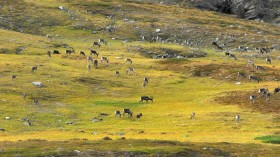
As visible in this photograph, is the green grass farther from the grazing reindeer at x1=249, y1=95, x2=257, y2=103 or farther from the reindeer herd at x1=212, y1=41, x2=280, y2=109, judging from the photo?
the reindeer herd at x1=212, y1=41, x2=280, y2=109

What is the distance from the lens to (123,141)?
133 feet

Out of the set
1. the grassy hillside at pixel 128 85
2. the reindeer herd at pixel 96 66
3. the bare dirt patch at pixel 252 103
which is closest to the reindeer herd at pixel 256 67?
the bare dirt patch at pixel 252 103

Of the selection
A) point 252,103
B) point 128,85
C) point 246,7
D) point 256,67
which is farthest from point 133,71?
point 246,7

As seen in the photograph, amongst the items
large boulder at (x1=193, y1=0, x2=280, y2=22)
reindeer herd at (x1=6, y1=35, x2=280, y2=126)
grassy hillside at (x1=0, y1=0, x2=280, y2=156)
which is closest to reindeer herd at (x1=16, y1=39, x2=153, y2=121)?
reindeer herd at (x1=6, y1=35, x2=280, y2=126)

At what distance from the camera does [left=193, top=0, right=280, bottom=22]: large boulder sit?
186875 mm

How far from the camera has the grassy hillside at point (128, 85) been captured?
44.7 m

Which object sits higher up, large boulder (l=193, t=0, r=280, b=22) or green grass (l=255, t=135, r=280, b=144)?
large boulder (l=193, t=0, r=280, b=22)

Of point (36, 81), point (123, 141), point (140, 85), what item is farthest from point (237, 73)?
point (123, 141)

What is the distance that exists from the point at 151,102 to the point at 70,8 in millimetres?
83749

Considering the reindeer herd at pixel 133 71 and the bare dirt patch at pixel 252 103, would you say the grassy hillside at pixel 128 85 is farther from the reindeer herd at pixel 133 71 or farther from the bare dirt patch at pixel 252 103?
the reindeer herd at pixel 133 71

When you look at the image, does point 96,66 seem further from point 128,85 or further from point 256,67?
point 256,67

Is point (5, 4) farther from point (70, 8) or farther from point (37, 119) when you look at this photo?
point (37, 119)

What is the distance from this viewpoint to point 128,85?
276 feet

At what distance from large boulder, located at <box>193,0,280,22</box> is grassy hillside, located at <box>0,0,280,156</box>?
85.6 ft
